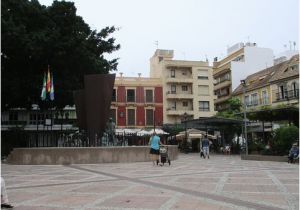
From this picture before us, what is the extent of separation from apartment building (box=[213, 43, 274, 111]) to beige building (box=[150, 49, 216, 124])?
8.88 ft

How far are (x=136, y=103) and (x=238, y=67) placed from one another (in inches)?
609

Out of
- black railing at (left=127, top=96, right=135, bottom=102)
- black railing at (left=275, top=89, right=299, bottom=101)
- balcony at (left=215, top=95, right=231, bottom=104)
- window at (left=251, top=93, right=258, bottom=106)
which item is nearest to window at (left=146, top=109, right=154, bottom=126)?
black railing at (left=127, top=96, right=135, bottom=102)

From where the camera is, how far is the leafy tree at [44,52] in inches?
1041

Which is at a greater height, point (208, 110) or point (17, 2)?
point (17, 2)

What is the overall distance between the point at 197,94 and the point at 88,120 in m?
42.2

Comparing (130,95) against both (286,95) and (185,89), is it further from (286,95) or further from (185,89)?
(286,95)

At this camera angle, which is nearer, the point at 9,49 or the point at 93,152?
the point at 93,152

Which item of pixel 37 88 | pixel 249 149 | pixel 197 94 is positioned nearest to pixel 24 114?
pixel 197 94

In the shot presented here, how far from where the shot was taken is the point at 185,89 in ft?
202

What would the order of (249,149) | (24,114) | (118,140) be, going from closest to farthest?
(118,140) → (249,149) → (24,114)

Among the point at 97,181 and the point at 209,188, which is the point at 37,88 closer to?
the point at 97,181

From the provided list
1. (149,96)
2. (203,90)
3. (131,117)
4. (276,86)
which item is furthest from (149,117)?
(276,86)

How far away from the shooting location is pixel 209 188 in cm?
1027

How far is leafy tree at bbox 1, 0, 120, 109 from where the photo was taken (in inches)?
1041
